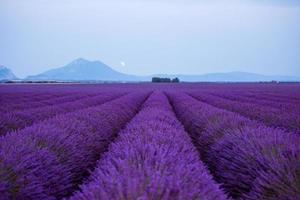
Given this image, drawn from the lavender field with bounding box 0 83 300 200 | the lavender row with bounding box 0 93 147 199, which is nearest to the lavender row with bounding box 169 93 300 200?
the lavender field with bounding box 0 83 300 200

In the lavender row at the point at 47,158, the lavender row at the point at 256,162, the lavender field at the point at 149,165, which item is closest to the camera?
the lavender field at the point at 149,165

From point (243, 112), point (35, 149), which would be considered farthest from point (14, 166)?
point (243, 112)

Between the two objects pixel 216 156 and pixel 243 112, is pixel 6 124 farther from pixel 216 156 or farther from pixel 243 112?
pixel 243 112

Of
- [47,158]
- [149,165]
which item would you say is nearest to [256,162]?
[149,165]

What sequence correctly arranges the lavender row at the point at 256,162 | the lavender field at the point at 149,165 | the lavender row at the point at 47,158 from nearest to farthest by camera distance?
1. the lavender field at the point at 149,165
2. the lavender row at the point at 256,162
3. the lavender row at the point at 47,158

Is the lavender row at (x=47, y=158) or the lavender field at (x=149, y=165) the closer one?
the lavender field at (x=149, y=165)

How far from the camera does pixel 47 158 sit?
4.44 m

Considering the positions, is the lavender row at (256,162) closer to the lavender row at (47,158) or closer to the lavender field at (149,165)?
the lavender field at (149,165)

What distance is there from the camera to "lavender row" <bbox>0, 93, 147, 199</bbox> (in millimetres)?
3643

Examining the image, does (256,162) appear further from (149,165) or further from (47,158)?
(47,158)

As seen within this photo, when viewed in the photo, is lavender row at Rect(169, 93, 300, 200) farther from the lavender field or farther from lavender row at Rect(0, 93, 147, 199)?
lavender row at Rect(0, 93, 147, 199)

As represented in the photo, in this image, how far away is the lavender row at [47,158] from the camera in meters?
3.64

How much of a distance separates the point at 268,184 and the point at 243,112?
8.47 metres

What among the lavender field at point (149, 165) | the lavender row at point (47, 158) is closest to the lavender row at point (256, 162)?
the lavender field at point (149, 165)
